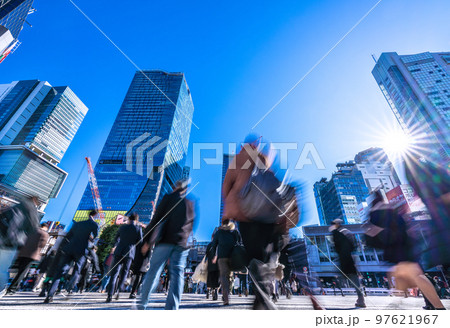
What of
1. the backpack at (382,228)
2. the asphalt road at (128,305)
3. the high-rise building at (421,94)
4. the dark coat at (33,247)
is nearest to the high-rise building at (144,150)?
the dark coat at (33,247)

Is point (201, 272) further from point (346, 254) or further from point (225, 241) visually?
point (346, 254)

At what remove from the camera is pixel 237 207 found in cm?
210

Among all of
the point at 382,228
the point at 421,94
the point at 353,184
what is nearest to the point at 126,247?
the point at 382,228

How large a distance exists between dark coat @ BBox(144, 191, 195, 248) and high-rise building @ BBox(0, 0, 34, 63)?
178ft

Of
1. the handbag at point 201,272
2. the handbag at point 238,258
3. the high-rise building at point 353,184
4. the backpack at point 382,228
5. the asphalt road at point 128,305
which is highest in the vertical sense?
the high-rise building at point 353,184

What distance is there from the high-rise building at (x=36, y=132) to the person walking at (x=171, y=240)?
105 m

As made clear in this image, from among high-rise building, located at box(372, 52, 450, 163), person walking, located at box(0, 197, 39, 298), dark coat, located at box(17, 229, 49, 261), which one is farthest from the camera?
high-rise building, located at box(372, 52, 450, 163)

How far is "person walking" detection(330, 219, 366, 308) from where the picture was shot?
12.8 ft

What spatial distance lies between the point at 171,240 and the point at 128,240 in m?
2.63

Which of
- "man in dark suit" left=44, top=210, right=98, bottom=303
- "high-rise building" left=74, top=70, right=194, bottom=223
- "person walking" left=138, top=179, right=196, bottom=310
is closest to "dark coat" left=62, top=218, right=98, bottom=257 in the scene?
"man in dark suit" left=44, top=210, right=98, bottom=303

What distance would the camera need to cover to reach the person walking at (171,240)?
2338 mm

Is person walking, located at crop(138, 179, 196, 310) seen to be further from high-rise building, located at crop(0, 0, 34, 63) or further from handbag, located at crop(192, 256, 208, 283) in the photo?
high-rise building, located at crop(0, 0, 34, 63)

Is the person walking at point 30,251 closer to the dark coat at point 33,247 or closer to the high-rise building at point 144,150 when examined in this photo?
the dark coat at point 33,247

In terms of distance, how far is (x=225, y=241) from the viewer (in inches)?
171
